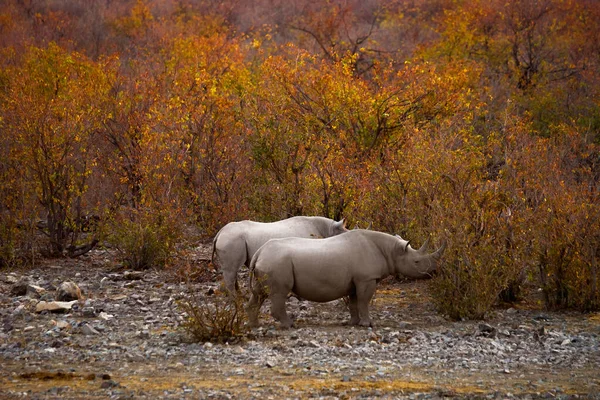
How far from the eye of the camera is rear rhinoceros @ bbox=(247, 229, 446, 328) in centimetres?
1362

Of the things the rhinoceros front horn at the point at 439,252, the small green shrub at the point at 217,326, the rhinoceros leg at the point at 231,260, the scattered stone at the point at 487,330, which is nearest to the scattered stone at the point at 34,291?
the rhinoceros leg at the point at 231,260

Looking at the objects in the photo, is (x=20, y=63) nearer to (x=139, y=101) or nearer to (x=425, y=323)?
(x=139, y=101)

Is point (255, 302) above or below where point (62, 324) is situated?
above

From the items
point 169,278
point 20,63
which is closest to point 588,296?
point 169,278

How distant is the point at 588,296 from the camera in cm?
1512

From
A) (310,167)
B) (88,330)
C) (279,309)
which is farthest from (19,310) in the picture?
(310,167)

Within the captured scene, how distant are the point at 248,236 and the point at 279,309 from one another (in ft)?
8.49

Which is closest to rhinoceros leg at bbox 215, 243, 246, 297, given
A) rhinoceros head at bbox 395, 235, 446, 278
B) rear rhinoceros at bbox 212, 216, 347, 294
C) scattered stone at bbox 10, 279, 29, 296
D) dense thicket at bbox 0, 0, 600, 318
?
rear rhinoceros at bbox 212, 216, 347, 294

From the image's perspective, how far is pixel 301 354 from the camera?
1199 centimetres

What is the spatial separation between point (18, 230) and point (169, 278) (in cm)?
410

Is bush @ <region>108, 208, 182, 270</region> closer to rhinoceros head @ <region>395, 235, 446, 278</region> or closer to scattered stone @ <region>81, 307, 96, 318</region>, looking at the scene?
scattered stone @ <region>81, 307, 96, 318</region>

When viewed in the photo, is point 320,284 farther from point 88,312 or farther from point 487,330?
point 88,312

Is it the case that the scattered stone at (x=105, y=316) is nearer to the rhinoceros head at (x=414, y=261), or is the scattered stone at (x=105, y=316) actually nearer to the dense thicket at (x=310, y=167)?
the rhinoceros head at (x=414, y=261)

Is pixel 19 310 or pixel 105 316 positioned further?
pixel 19 310
